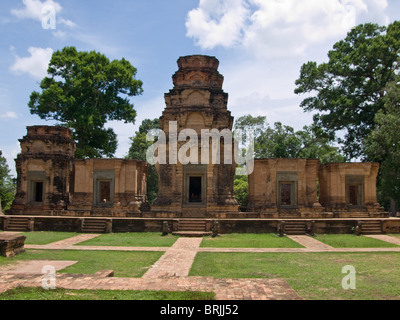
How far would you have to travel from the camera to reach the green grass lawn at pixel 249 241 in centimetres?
1460

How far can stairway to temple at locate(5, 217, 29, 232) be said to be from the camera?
60.8 feet

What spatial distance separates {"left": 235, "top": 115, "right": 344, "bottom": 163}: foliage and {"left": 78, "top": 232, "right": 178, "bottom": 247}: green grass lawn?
61.9 ft

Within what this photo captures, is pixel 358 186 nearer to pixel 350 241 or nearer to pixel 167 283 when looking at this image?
pixel 350 241

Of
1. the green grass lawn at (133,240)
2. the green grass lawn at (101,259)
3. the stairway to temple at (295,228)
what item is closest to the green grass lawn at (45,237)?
the green grass lawn at (133,240)

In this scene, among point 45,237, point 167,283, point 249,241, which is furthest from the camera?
point 45,237

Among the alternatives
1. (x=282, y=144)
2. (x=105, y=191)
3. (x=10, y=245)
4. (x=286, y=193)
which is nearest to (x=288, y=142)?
(x=282, y=144)

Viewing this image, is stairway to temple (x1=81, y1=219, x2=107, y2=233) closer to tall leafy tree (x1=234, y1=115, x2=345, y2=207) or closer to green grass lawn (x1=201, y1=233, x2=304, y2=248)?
green grass lawn (x1=201, y1=233, x2=304, y2=248)

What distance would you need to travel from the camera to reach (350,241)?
1578 centimetres

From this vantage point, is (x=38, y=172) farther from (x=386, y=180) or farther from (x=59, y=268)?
(x=386, y=180)

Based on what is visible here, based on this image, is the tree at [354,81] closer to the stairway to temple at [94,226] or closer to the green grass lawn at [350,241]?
the green grass lawn at [350,241]

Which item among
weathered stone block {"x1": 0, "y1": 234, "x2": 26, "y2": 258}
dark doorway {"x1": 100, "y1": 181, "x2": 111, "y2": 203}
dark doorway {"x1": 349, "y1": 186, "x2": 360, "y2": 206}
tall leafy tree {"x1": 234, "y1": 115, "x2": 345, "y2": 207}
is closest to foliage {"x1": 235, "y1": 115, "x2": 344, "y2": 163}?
tall leafy tree {"x1": 234, "y1": 115, "x2": 345, "y2": 207}

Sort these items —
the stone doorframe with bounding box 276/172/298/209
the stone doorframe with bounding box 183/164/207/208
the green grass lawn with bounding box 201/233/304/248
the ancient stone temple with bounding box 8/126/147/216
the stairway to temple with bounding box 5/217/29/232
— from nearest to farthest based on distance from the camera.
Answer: the green grass lawn with bounding box 201/233/304/248, the stairway to temple with bounding box 5/217/29/232, the stone doorframe with bounding box 183/164/207/208, the stone doorframe with bounding box 276/172/298/209, the ancient stone temple with bounding box 8/126/147/216

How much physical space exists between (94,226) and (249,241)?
8.44 meters

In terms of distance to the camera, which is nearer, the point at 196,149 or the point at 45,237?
the point at 45,237
